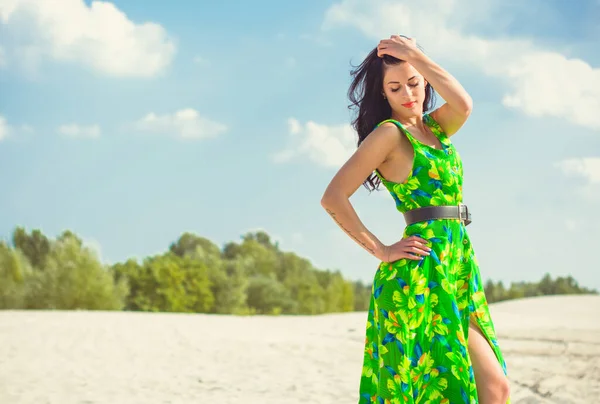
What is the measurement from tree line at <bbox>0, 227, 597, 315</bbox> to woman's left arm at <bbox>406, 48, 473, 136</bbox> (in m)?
26.8

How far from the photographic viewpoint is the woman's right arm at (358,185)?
294 centimetres

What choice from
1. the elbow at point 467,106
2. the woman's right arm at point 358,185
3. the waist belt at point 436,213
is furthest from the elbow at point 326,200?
the elbow at point 467,106

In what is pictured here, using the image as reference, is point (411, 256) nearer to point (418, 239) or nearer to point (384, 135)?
point (418, 239)

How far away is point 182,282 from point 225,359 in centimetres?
2694

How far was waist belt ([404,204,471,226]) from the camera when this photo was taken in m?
2.93

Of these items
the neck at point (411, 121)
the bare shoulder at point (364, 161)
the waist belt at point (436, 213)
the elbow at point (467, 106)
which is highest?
the elbow at point (467, 106)

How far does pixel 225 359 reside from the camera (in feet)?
30.9

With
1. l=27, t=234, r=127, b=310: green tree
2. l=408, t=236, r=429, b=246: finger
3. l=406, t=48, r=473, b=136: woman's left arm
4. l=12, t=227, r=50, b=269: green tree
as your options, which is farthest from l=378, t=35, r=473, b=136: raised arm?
l=12, t=227, r=50, b=269: green tree

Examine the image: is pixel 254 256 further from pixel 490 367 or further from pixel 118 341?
pixel 490 367

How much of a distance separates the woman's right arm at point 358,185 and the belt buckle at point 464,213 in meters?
0.38

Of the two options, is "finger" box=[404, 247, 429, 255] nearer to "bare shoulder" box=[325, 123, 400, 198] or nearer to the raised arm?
"bare shoulder" box=[325, 123, 400, 198]

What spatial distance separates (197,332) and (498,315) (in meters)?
6.33

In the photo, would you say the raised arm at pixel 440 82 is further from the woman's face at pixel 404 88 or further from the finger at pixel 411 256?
the finger at pixel 411 256

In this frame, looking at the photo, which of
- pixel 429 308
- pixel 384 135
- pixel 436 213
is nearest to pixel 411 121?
pixel 384 135
